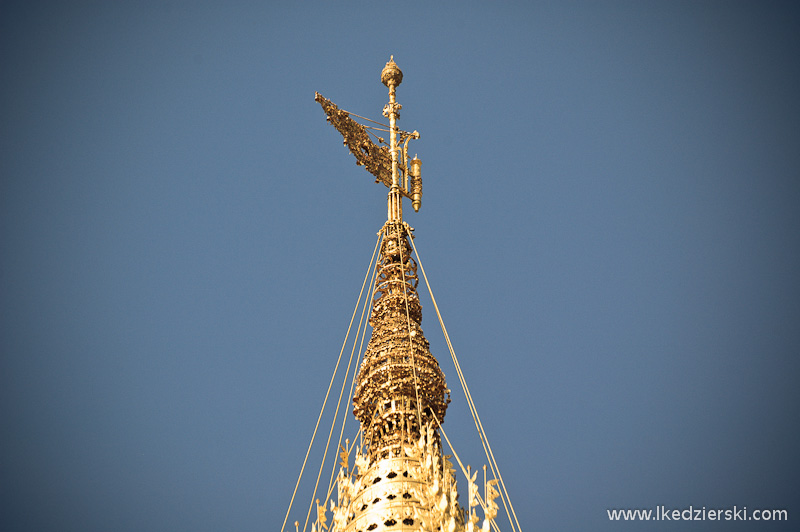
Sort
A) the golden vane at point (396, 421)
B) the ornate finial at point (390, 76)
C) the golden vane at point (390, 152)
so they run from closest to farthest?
1. the golden vane at point (396, 421)
2. the golden vane at point (390, 152)
3. the ornate finial at point (390, 76)

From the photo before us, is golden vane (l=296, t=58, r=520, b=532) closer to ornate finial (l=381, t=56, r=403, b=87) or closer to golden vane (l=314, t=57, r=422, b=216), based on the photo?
golden vane (l=314, t=57, r=422, b=216)

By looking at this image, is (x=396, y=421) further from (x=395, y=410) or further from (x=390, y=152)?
(x=390, y=152)

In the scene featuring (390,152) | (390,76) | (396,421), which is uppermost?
(390,76)

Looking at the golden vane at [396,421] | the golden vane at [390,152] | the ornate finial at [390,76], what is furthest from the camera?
the ornate finial at [390,76]

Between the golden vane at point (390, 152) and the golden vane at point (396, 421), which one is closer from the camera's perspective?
the golden vane at point (396, 421)

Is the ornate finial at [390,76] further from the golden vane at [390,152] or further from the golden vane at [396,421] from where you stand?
the golden vane at [396,421]

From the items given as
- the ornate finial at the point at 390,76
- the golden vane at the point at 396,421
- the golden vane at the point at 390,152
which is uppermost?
the ornate finial at the point at 390,76

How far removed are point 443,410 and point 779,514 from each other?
33.9 feet

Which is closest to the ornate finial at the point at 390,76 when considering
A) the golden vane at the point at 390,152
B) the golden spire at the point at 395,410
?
the golden vane at the point at 390,152

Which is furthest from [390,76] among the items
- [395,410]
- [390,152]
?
[395,410]

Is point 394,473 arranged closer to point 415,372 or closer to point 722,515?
point 415,372

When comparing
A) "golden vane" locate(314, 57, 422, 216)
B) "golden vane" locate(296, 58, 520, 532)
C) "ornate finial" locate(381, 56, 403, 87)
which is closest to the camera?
"golden vane" locate(296, 58, 520, 532)

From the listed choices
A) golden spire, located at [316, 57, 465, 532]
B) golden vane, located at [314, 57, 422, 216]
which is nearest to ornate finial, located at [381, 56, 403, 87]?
golden vane, located at [314, 57, 422, 216]

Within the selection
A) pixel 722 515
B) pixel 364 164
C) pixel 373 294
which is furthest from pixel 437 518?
pixel 722 515
